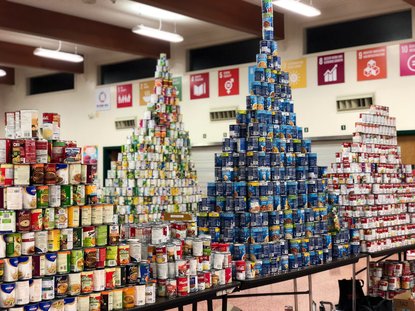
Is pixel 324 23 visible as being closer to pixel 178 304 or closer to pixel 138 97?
pixel 138 97

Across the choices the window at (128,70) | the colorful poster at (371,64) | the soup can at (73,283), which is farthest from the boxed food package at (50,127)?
the window at (128,70)

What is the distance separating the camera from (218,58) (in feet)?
47.5

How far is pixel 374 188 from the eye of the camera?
21.7ft

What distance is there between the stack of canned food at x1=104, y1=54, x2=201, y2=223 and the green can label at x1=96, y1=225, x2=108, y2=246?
266 inches

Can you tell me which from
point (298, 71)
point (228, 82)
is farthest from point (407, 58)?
point (228, 82)

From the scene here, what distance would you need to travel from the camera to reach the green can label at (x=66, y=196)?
3.60m

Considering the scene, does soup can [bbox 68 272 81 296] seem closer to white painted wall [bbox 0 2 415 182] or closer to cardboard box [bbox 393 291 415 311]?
cardboard box [bbox 393 291 415 311]

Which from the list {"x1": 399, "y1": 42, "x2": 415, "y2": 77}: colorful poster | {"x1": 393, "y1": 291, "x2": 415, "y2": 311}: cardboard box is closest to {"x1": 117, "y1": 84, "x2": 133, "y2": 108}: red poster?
{"x1": 399, "y1": 42, "x2": 415, "y2": 77}: colorful poster

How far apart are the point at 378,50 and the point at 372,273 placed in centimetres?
613

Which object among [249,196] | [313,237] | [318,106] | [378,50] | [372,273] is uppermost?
[378,50]

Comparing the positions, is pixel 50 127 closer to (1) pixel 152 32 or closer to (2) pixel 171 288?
(2) pixel 171 288

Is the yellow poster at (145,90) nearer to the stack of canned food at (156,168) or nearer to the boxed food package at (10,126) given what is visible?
the stack of canned food at (156,168)

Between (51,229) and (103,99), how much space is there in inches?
523

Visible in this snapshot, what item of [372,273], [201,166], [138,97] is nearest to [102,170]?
[138,97]
